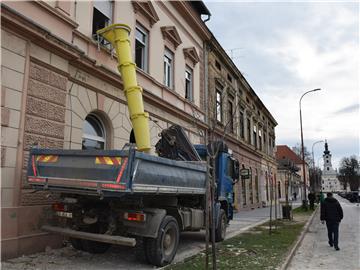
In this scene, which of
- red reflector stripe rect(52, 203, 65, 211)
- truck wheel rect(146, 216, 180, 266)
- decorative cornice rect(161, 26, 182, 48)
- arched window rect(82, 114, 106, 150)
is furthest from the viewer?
decorative cornice rect(161, 26, 182, 48)

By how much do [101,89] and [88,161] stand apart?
5.05 meters

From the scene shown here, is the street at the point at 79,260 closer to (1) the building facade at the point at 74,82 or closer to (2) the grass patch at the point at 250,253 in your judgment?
(1) the building facade at the point at 74,82

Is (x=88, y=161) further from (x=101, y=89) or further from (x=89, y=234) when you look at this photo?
(x=101, y=89)

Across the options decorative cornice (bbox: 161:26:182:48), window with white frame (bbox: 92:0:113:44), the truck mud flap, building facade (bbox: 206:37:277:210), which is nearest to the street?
the truck mud flap

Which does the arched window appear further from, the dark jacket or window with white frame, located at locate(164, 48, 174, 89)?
the dark jacket

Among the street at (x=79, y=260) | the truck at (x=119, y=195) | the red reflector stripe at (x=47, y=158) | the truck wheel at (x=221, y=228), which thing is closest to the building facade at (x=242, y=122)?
the truck wheel at (x=221, y=228)

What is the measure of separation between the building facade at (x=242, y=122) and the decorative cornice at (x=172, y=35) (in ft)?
8.73

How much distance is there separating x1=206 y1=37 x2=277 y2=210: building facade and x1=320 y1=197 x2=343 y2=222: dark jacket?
7.05 metres

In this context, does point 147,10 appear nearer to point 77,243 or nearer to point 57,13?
point 57,13

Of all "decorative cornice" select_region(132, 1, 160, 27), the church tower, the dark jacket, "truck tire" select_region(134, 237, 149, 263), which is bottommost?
"truck tire" select_region(134, 237, 149, 263)

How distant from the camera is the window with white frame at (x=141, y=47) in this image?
45.3ft

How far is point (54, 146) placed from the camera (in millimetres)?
8789

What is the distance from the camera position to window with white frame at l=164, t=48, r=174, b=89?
16.1 m

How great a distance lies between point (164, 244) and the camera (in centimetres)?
737
